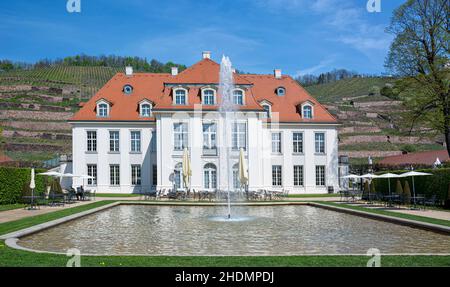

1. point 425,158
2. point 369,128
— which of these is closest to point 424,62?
point 425,158

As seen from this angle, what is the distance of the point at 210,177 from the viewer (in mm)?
33469

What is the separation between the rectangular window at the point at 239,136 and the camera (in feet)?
110

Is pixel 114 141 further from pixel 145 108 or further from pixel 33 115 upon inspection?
pixel 33 115

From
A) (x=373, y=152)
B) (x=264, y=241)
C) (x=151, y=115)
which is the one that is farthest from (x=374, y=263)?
(x=373, y=152)

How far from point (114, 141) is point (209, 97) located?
8.77 metres

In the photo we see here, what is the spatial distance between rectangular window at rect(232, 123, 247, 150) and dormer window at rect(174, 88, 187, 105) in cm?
411

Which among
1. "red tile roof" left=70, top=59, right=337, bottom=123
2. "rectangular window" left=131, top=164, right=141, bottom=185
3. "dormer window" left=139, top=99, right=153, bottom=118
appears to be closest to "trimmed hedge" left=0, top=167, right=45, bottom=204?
"red tile roof" left=70, top=59, right=337, bottom=123

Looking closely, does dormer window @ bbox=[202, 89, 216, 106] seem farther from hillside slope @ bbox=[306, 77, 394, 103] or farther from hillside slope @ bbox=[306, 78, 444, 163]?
hillside slope @ bbox=[306, 77, 394, 103]

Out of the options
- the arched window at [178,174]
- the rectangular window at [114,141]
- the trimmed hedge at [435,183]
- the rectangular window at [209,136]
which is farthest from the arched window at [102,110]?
the trimmed hedge at [435,183]

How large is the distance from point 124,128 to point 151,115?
237cm

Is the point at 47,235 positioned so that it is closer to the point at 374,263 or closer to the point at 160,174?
the point at 374,263

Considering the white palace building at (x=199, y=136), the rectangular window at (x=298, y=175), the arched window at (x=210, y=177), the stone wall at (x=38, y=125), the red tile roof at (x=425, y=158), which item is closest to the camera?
the white palace building at (x=199, y=136)

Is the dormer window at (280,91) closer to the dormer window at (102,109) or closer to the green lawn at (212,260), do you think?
the dormer window at (102,109)

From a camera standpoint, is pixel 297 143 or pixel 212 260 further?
pixel 297 143
